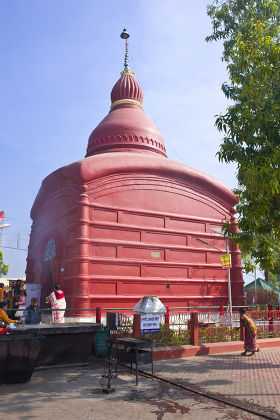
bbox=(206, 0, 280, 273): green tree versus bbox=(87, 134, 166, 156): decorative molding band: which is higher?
bbox=(87, 134, 166, 156): decorative molding band

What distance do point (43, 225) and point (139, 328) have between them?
12283 millimetres

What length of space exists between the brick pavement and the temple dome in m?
14.0

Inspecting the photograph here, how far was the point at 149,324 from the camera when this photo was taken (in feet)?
31.5

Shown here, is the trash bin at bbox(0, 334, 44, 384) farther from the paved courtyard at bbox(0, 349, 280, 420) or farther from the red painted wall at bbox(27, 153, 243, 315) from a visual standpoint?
the red painted wall at bbox(27, 153, 243, 315)

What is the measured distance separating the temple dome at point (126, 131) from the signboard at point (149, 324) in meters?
13.0

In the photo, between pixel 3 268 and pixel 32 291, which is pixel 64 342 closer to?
pixel 32 291

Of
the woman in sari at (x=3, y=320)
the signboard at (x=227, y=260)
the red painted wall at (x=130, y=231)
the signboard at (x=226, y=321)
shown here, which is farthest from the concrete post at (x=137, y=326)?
the signboard at (x=227, y=260)

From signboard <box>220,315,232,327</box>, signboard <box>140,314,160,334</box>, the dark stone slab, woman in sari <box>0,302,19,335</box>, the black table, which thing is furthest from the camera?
signboard <box>220,315,232,327</box>

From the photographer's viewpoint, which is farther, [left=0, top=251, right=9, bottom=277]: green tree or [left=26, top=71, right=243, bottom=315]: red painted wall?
[left=0, top=251, right=9, bottom=277]: green tree

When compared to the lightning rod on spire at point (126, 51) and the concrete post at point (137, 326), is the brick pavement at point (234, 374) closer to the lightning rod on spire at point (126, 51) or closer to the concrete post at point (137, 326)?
the concrete post at point (137, 326)

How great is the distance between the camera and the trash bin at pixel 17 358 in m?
6.65

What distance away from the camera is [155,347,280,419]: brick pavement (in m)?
6.20

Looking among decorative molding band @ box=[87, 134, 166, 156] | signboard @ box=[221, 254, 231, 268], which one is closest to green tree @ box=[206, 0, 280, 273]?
signboard @ box=[221, 254, 231, 268]

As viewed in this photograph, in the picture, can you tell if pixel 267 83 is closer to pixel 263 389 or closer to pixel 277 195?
pixel 277 195
